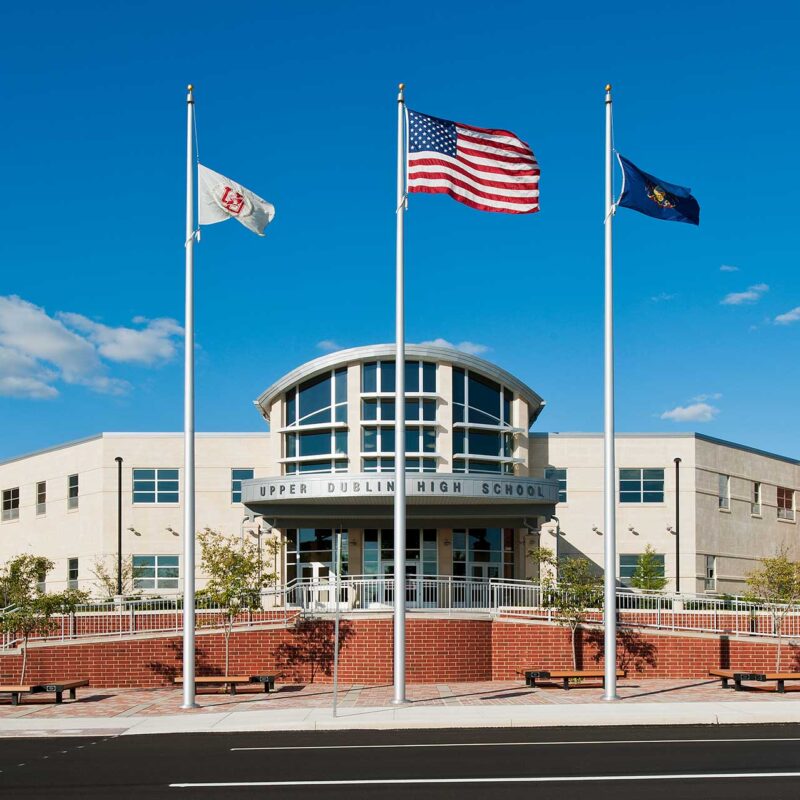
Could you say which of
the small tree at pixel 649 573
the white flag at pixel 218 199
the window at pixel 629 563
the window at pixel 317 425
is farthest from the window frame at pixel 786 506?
the white flag at pixel 218 199

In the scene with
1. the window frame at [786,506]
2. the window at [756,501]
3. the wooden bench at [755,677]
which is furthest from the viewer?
the window frame at [786,506]

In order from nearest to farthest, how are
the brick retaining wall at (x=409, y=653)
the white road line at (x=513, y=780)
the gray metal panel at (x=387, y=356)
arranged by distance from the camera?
the white road line at (x=513, y=780)
the brick retaining wall at (x=409, y=653)
the gray metal panel at (x=387, y=356)

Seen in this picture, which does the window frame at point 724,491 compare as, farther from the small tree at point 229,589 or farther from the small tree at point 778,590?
the small tree at point 229,589

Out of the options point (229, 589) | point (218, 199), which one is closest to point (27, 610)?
point (229, 589)

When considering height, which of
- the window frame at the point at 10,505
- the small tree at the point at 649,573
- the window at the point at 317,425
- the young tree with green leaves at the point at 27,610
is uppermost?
the window at the point at 317,425

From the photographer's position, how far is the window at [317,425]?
41094mm

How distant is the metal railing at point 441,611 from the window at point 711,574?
16.2 m

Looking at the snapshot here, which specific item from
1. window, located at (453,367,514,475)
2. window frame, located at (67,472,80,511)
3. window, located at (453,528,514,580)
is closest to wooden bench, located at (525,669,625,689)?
window, located at (453,528,514,580)

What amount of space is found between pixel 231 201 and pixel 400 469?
654cm

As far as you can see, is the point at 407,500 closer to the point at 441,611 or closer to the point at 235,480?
the point at 235,480

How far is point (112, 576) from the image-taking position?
44.6 m

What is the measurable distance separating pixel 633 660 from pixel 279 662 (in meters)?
8.72

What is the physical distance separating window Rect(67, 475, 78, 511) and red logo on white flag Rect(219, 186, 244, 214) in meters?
29.2

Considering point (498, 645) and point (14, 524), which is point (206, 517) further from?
point (498, 645)
